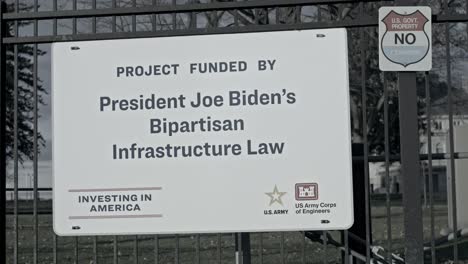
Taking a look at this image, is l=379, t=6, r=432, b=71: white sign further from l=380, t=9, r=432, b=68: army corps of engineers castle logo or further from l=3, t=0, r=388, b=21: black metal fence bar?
l=3, t=0, r=388, b=21: black metal fence bar

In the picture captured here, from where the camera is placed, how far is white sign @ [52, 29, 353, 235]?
405 cm

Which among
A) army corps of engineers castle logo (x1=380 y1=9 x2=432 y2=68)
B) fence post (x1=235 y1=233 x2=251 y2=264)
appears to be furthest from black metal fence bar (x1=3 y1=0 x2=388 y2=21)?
fence post (x1=235 y1=233 x2=251 y2=264)

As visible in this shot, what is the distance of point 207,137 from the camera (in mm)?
4109

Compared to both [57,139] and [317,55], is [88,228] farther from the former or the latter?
[317,55]

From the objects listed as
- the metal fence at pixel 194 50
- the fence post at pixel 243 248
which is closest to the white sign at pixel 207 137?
the metal fence at pixel 194 50

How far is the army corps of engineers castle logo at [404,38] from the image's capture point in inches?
159

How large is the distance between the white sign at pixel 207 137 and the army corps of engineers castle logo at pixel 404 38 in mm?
255

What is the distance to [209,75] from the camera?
4152 mm

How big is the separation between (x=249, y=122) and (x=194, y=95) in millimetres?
358

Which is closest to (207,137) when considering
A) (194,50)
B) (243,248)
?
(194,50)

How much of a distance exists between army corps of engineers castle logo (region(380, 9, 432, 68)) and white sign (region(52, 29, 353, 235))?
0.84ft

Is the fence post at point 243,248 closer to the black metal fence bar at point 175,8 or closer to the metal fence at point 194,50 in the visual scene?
Answer: the metal fence at point 194,50

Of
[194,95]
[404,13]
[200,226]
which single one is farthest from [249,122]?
[404,13]

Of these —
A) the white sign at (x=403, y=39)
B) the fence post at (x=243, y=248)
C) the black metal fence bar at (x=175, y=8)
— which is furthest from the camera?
the fence post at (x=243, y=248)
